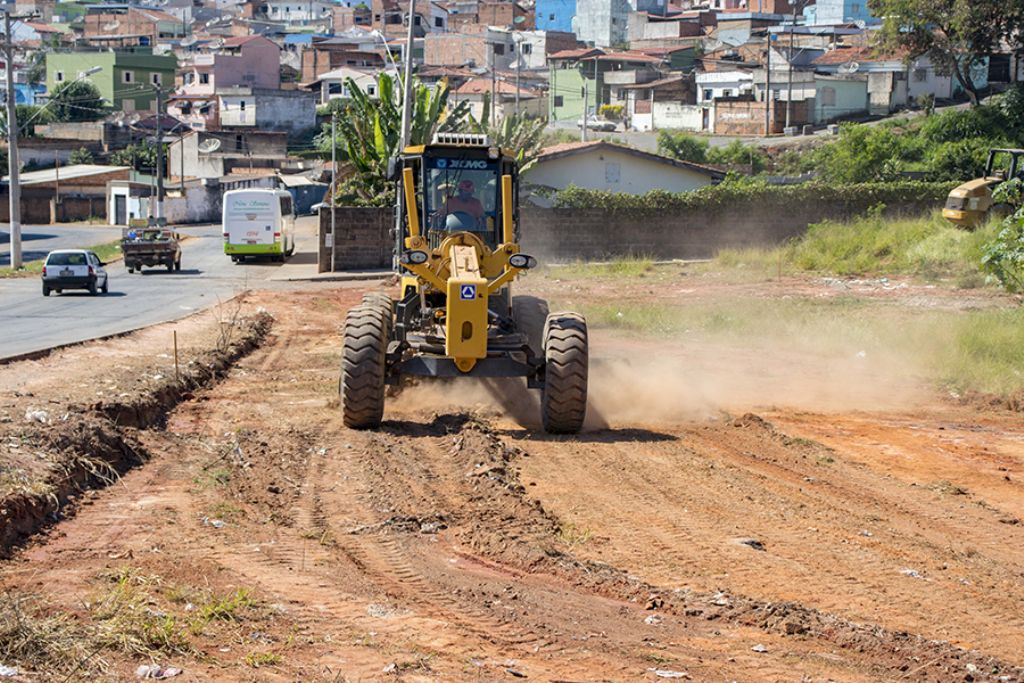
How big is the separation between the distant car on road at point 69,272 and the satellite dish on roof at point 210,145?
59.8m

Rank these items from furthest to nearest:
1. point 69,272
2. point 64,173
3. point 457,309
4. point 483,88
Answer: point 483,88, point 64,173, point 69,272, point 457,309

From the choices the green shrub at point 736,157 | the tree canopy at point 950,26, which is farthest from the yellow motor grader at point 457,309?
the green shrub at point 736,157

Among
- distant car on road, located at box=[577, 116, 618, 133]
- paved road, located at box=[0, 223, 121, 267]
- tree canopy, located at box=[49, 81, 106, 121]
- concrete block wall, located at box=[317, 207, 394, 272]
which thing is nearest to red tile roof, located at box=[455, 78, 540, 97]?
distant car on road, located at box=[577, 116, 618, 133]

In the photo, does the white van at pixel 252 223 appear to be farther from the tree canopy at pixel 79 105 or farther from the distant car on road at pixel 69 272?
the tree canopy at pixel 79 105

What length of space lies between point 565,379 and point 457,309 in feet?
5.03

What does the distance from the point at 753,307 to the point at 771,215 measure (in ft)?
64.5

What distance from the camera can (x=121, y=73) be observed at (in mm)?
111312

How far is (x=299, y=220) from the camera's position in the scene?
81.9m

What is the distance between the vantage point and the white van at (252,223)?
173 feet

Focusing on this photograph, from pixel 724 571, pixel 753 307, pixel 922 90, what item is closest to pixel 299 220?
pixel 922 90

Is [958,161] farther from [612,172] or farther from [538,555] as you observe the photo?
[538,555]

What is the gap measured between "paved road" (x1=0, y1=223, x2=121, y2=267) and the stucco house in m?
23.5

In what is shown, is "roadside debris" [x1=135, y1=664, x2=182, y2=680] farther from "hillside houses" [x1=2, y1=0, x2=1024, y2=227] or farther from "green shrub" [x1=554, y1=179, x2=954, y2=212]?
"hillside houses" [x1=2, y1=0, x2=1024, y2=227]

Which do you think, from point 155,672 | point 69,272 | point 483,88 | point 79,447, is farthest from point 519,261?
point 483,88
